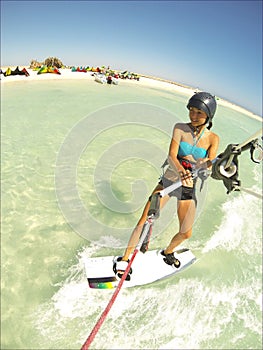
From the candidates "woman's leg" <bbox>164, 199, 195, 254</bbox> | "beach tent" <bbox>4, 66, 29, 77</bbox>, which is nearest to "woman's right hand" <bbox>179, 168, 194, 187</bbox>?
"woman's leg" <bbox>164, 199, 195, 254</bbox>

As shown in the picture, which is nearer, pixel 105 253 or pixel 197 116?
pixel 197 116

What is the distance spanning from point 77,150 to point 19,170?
3.16 m

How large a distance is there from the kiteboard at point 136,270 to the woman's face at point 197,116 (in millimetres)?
2859

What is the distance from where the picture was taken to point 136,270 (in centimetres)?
492

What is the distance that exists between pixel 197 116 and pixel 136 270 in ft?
10.2

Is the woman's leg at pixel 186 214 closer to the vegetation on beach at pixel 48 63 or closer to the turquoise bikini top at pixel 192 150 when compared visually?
the turquoise bikini top at pixel 192 150

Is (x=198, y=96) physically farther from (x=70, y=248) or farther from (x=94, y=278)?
(x=70, y=248)

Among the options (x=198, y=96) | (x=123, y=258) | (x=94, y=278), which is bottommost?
(x=94, y=278)

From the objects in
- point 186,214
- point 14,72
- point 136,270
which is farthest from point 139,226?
point 14,72

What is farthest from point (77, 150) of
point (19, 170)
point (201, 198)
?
point (201, 198)

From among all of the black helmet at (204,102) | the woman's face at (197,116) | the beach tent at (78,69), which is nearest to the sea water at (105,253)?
the woman's face at (197,116)

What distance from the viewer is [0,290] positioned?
477 centimetres

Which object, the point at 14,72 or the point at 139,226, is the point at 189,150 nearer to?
the point at 139,226

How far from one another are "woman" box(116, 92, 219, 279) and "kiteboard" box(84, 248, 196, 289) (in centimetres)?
64
